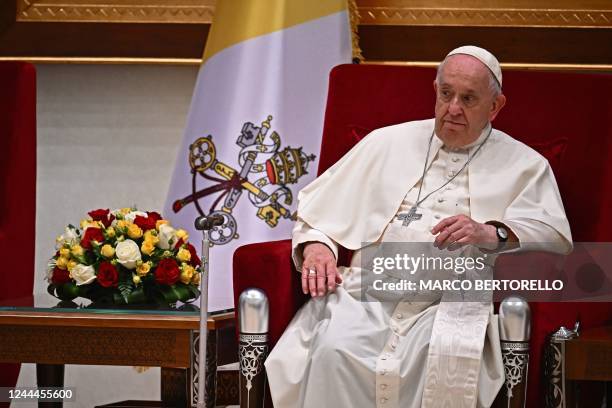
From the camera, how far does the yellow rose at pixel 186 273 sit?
141 inches

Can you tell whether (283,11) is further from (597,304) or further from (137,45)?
(597,304)

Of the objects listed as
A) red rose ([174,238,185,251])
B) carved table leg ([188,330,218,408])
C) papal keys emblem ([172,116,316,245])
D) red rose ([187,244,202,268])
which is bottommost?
carved table leg ([188,330,218,408])

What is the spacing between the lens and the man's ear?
12.0 feet

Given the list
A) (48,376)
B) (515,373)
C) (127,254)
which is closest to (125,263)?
(127,254)

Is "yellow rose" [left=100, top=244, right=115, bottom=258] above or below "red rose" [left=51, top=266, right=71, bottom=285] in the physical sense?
above

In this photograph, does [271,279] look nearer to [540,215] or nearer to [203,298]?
Result: [203,298]

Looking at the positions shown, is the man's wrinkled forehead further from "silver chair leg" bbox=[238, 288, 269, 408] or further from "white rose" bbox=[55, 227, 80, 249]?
"white rose" bbox=[55, 227, 80, 249]

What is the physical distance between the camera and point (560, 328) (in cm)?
306

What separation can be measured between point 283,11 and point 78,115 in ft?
4.66

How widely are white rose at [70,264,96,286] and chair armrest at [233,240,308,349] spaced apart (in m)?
0.56

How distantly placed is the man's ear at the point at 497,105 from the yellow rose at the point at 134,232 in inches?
53.0

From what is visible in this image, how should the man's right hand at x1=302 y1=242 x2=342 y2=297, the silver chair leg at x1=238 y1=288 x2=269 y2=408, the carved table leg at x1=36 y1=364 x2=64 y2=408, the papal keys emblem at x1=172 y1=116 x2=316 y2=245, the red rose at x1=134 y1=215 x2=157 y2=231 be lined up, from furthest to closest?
1. the papal keys emblem at x1=172 y1=116 x2=316 y2=245
2. the carved table leg at x1=36 y1=364 x2=64 y2=408
3. the red rose at x1=134 y1=215 x2=157 y2=231
4. the man's right hand at x1=302 y1=242 x2=342 y2=297
5. the silver chair leg at x1=238 y1=288 x2=269 y2=408

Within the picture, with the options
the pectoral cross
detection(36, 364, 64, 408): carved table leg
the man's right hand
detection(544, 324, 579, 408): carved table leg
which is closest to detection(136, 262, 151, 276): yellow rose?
the man's right hand

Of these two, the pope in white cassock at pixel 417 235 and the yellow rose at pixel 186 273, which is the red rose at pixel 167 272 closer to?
the yellow rose at pixel 186 273
